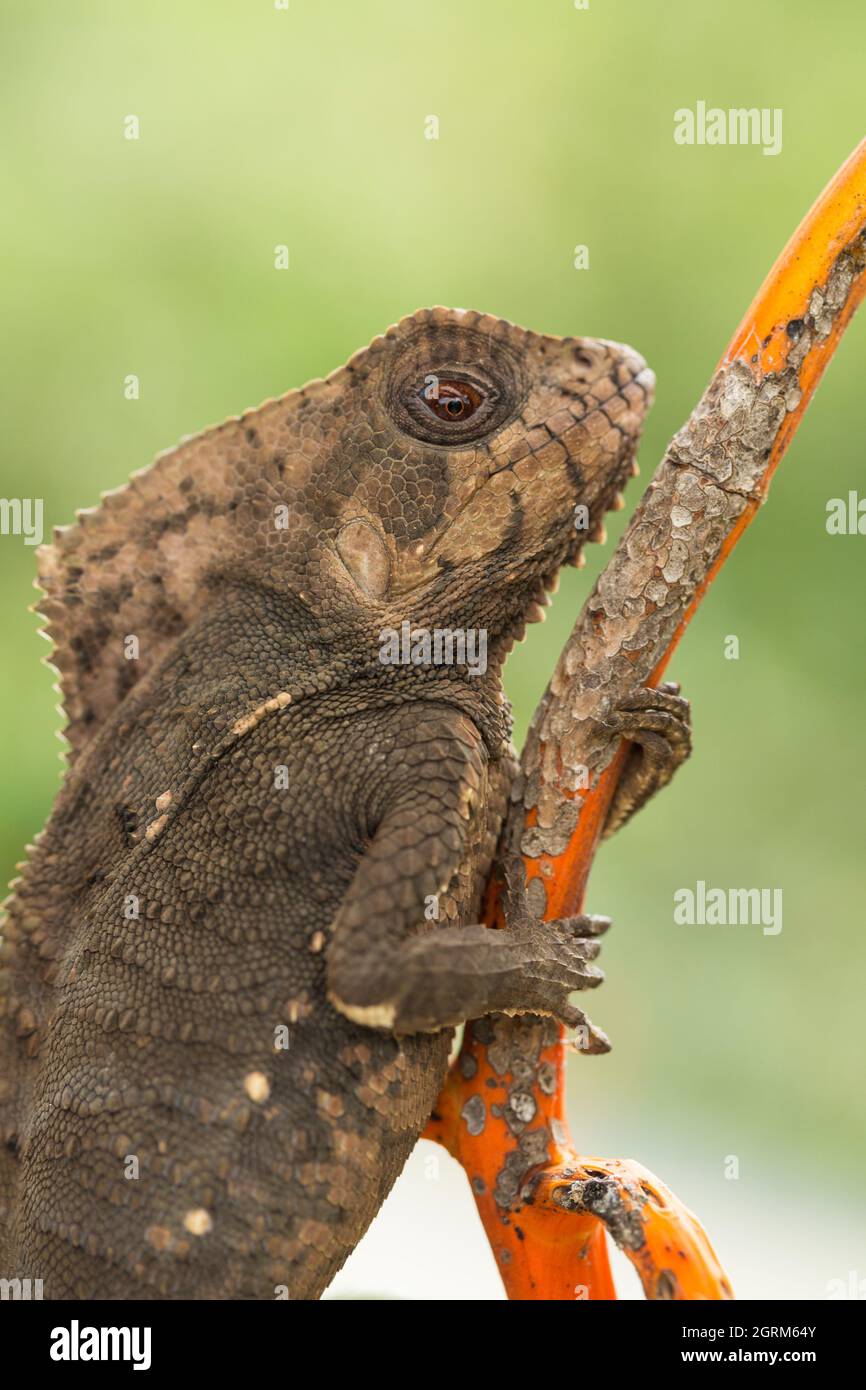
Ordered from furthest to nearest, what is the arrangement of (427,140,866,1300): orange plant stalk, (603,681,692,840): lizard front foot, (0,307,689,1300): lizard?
1. (603,681,692,840): lizard front foot
2. (427,140,866,1300): orange plant stalk
3. (0,307,689,1300): lizard

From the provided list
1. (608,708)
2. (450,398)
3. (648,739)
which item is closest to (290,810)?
(608,708)

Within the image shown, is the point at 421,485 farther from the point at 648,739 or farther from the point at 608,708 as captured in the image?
the point at 648,739

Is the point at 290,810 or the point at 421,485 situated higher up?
the point at 421,485

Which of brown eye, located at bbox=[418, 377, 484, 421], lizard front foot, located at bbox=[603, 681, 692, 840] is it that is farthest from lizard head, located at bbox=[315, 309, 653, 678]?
lizard front foot, located at bbox=[603, 681, 692, 840]

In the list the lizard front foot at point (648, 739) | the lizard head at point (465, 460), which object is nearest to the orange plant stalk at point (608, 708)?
the lizard front foot at point (648, 739)

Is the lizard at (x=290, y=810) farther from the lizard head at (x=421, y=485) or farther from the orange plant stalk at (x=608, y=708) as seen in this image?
the orange plant stalk at (x=608, y=708)

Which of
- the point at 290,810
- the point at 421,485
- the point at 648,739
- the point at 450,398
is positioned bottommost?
the point at 290,810

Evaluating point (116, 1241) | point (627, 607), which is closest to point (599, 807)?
point (627, 607)

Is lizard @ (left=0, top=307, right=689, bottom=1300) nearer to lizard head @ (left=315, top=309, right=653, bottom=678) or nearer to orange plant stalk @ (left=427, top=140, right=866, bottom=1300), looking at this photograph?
lizard head @ (left=315, top=309, right=653, bottom=678)
